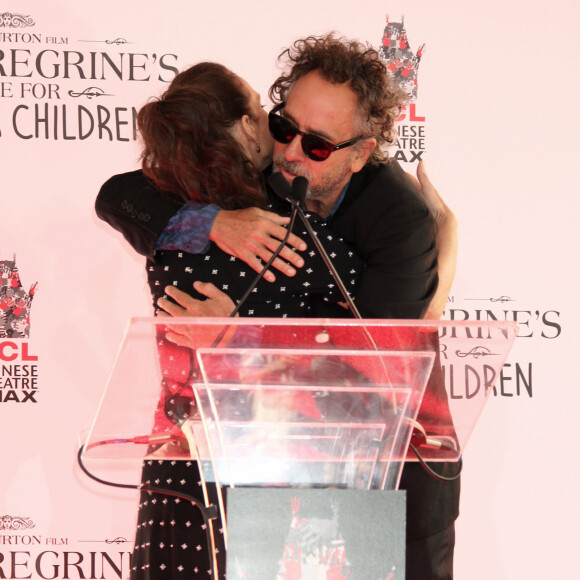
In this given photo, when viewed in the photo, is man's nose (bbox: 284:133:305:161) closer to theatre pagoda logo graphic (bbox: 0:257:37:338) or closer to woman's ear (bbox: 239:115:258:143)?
woman's ear (bbox: 239:115:258:143)

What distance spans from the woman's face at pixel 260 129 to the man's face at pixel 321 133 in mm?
28

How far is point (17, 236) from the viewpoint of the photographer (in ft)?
7.28

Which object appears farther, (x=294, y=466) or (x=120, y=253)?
(x=120, y=253)

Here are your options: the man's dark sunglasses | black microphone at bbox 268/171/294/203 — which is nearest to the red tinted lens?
the man's dark sunglasses

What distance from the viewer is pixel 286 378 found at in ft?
2.85

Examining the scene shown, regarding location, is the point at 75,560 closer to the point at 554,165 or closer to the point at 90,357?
the point at 90,357

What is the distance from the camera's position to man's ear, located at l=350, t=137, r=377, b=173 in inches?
64.6

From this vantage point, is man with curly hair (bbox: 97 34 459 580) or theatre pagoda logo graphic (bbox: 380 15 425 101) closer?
man with curly hair (bbox: 97 34 459 580)

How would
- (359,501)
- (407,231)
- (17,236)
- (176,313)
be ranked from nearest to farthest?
(359,501) → (176,313) → (407,231) → (17,236)

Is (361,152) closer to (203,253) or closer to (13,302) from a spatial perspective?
(203,253)

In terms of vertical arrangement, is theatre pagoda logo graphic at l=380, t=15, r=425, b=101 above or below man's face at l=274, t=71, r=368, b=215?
above

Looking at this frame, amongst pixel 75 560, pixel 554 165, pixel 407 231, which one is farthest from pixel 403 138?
pixel 75 560

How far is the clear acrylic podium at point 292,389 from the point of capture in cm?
85

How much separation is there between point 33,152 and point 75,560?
1.12m
